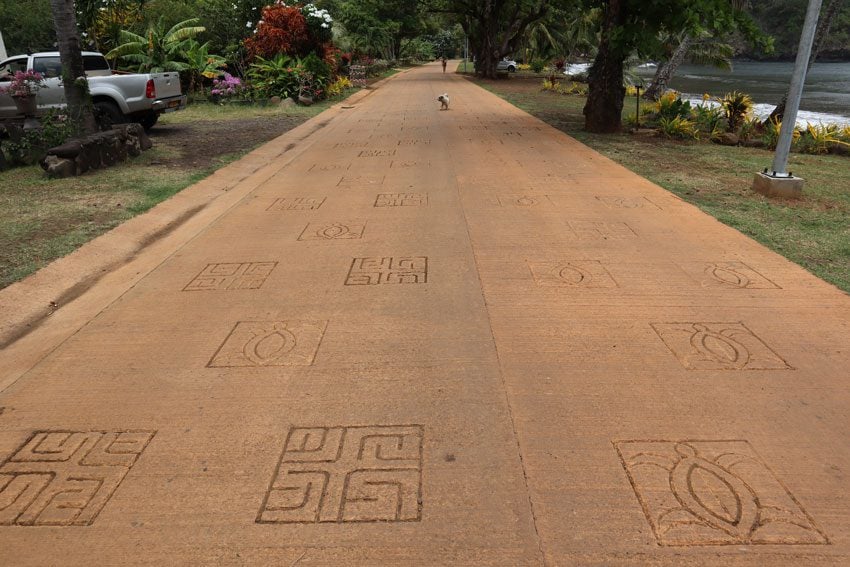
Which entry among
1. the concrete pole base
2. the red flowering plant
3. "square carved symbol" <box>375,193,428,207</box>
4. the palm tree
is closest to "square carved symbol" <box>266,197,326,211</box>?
"square carved symbol" <box>375,193,428,207</box>

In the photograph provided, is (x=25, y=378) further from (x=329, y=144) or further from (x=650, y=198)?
(x=329, y=144)

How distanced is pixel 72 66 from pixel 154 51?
37.7ft

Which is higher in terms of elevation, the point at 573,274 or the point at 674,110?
the point at 674,110

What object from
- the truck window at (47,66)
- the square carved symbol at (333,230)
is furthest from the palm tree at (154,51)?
the square carved symbol at (333,230)

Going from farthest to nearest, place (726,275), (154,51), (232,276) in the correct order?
(154,51)
(232,276)
(726,275)

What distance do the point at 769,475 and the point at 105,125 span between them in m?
13.5

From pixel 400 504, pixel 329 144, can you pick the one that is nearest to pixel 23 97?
pixel 329 144

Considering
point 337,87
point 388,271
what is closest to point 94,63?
point 337,87

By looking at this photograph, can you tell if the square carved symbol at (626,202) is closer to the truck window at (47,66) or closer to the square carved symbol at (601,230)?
the square carved symbol at (601,230)

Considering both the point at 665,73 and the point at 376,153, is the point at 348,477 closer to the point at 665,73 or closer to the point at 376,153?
the point at 376,153

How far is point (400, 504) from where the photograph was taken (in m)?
2.45

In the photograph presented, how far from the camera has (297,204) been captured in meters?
7.33

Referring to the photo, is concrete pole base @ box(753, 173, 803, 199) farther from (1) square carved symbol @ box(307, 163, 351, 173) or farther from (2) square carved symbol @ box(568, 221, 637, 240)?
(1) square carved symbol @ box(307, 163, 351, 173)

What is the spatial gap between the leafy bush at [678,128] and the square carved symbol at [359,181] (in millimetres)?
7774
